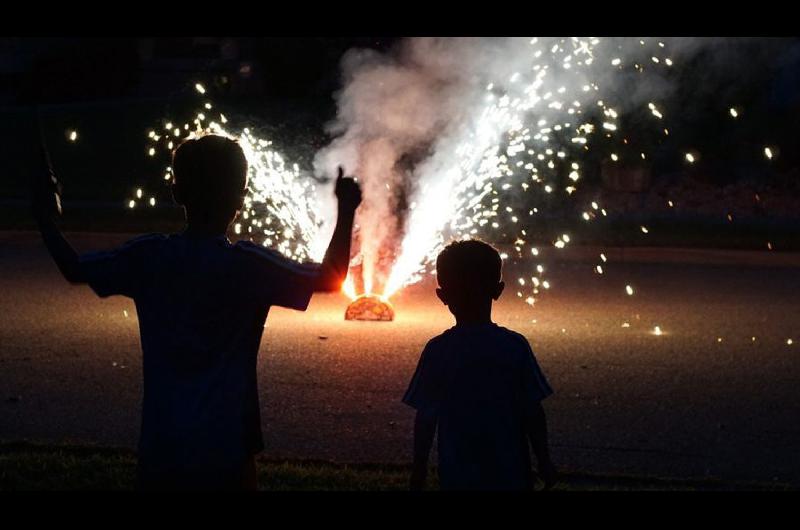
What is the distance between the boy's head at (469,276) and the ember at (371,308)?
23.3ft

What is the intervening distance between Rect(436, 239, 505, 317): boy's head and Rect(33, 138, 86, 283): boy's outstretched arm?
107cm

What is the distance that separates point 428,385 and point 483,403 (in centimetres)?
18

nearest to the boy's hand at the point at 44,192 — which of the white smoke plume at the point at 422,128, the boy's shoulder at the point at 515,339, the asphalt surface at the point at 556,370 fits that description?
the boy's shoulder at the point at 515,339

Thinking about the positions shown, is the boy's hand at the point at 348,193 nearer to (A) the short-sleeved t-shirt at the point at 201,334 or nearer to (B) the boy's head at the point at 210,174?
(A) the short-sleeved t-shirt at the point at 201,334

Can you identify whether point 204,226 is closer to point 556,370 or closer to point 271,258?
point 271,258

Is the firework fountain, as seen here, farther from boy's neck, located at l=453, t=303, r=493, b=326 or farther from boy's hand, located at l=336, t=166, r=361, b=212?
boy's hand, located at l=336, t=166, r=361, b=212

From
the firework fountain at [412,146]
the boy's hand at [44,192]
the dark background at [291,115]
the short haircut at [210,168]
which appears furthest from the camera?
the dark background at [291,115]

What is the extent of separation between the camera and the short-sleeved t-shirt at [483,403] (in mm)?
3670

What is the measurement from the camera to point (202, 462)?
3223 millimetres

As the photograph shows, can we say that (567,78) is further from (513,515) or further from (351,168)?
(513,515)

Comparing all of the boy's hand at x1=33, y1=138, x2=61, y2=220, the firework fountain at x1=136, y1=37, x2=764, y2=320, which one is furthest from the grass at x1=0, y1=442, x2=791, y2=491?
the firework fountain at x1=136, y1=37, x2=764, y2=320

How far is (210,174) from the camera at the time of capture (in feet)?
10.9

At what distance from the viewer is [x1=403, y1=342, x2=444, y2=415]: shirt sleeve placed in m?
3.77

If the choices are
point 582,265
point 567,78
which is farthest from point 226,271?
point 567,78
